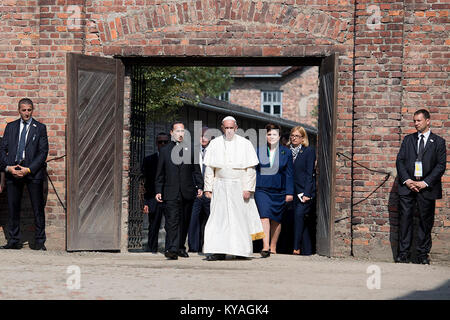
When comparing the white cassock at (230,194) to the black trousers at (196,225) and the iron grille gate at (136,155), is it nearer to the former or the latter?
the black trousers at (196,225)

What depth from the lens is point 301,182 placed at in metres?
10.8

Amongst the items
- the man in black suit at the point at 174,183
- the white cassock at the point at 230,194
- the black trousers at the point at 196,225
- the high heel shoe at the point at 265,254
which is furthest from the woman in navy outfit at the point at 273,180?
the black trousers at the point at 196,225

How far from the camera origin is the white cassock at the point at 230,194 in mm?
9859

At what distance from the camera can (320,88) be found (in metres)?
10.7

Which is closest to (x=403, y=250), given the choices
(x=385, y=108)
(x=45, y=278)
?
(x=385, y=108)

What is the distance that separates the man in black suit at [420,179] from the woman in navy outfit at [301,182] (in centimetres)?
134

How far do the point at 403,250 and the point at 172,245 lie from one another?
2.92m

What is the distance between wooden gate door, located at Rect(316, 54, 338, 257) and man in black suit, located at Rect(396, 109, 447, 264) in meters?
0.86

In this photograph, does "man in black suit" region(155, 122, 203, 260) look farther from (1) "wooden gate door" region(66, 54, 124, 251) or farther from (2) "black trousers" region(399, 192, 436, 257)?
(2) "black trousers" region(399, 192, 436, 257)

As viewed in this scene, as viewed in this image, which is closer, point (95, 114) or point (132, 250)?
point (95, 114)

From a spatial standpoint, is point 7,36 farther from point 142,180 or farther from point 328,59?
point 328,59

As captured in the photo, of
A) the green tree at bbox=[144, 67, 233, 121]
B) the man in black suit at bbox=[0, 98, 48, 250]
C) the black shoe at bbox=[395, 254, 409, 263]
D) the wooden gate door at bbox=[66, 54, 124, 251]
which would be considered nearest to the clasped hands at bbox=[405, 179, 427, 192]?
the black shoe at bbox=[395, 254, 409, 263]

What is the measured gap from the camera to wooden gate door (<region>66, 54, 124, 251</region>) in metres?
10.3

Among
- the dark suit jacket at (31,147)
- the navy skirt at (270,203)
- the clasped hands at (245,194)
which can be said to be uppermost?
the dark suit jacket at (31,147)
